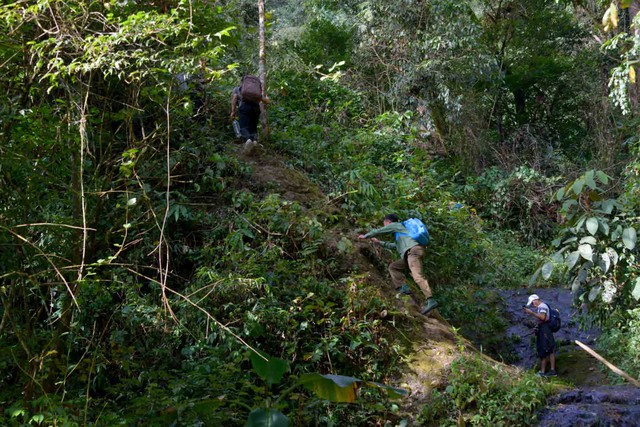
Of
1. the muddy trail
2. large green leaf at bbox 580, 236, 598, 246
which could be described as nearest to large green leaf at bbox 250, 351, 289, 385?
the muddy trail

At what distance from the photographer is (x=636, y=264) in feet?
25.7

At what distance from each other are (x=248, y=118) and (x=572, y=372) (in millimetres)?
6416

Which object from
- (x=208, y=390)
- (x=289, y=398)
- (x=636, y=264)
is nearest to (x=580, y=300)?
(x=636, y=264)

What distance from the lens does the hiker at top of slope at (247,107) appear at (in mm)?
9516

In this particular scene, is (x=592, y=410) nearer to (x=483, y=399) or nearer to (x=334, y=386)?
(x=483, y=399)

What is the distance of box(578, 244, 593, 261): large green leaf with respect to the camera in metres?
7.34

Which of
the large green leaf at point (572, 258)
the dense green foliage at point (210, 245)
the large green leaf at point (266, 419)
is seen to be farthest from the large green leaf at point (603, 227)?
the large green leaf at point (266, 419)

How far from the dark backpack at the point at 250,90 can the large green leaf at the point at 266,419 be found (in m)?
6.46

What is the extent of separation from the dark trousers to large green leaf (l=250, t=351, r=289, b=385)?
606cm

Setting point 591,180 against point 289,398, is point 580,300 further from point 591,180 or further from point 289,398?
point 289,398

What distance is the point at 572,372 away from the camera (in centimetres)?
1000

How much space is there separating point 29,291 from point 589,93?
58.5 feet

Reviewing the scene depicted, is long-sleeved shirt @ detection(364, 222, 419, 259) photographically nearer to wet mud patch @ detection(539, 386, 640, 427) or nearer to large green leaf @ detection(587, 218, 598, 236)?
large green leaf @ detection(587, 218, 598, 236)

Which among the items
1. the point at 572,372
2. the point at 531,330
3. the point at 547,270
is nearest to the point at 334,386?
the point at 547,270
